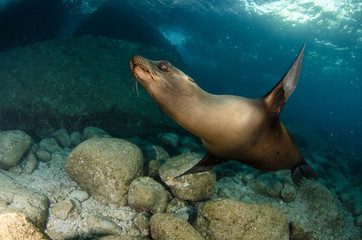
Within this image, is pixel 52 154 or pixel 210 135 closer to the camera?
pixel 210 135

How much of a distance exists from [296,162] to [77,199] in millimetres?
3708

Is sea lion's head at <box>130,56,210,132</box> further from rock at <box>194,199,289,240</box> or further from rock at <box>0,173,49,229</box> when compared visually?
rock at <box>0,173,49,229</box>

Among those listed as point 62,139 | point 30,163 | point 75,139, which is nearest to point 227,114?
point 30,163

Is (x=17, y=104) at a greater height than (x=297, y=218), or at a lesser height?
lesser

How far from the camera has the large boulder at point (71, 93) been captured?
241 inches

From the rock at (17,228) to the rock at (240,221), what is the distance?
6.69ft

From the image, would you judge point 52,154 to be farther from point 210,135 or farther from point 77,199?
point 210,135

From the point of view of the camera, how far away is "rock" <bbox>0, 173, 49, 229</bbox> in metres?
2.73

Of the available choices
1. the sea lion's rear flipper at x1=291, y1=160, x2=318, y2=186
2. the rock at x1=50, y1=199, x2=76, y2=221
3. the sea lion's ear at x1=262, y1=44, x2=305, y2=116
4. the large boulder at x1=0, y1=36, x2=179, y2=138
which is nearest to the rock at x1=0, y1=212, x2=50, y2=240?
the rock at x1=50, y1=199, x2=76, y2=221

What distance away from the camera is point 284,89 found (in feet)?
7.47

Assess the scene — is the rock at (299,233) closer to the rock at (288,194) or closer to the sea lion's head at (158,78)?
the rock at (288,194)

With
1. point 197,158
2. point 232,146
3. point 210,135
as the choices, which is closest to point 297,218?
point 197,158

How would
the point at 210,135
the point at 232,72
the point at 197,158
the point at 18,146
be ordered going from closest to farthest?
the point at 210,135, the point at 197,158, the point at 18,146, the point at 232,72

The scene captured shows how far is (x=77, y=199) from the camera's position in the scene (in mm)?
3492
